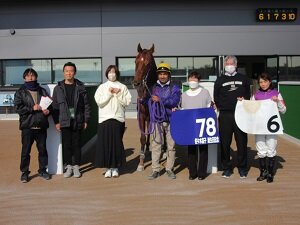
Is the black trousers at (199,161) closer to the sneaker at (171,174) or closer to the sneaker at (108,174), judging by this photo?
the sneaker at (171,174)

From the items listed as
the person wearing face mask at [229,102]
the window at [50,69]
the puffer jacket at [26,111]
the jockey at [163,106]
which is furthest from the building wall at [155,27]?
the puffer jacket at [26,111]

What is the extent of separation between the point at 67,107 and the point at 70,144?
2.14 feet

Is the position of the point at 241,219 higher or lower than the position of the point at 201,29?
lower

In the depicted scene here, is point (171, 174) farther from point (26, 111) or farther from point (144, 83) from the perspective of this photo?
point (26, 111)

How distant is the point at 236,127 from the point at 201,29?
10.6 meters

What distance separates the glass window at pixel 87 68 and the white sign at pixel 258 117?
1134 centimetres

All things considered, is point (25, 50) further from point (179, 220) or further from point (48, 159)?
point (179, 220)

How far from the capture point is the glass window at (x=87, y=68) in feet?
53.8

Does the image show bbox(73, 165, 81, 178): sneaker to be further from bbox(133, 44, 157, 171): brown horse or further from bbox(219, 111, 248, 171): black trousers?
bbox(219, 111, 248, 171): black trousers

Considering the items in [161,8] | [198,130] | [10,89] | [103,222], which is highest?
[161,8]

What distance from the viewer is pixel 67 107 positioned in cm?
591

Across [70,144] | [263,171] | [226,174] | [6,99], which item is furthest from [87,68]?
[263,171]

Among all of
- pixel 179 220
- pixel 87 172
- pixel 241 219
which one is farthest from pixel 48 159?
pixel 241 219

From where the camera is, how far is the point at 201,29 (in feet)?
51.7
